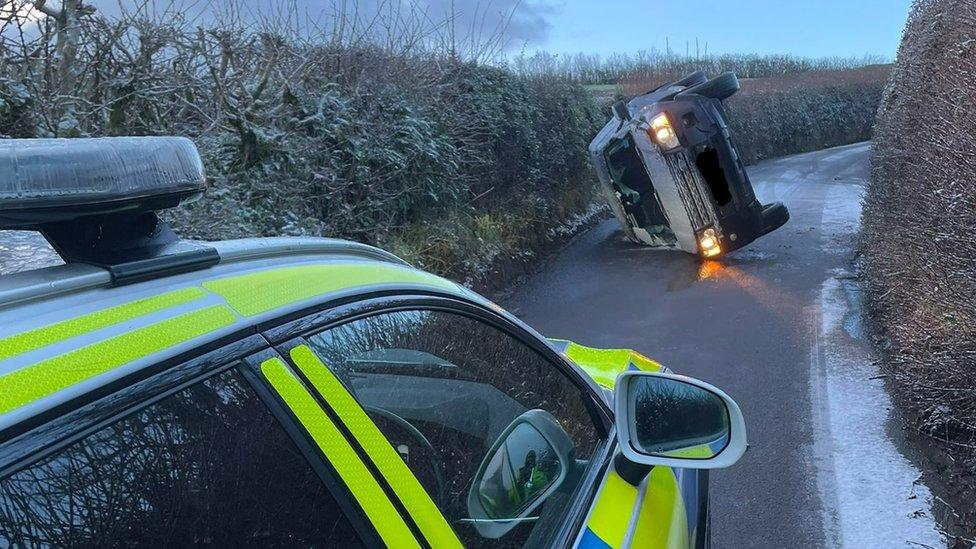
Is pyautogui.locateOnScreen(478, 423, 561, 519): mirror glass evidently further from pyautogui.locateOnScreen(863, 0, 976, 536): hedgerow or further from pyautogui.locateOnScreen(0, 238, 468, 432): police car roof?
pyautogui.locateOnScreen(863, 0, 976, 536): hedgerow

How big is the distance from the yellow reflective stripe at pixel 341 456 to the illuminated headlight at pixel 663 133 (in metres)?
9.71

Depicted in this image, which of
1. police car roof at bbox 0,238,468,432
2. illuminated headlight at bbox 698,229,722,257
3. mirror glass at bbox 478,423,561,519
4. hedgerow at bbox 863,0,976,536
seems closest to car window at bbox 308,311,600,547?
mirror glass at bbox 478,423,561,519

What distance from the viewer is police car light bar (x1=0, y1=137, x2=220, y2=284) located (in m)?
1.07

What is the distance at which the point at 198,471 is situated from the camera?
110cm

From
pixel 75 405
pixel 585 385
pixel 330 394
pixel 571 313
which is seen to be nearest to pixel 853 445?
pixel 585 385

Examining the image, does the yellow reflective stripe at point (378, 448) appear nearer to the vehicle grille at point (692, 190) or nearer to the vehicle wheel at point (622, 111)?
the vehicle grille at point (692, 190)

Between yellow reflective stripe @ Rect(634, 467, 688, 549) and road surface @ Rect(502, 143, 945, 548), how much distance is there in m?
2.15

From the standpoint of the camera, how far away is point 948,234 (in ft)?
15.4

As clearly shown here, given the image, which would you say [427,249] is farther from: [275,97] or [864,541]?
[864,541]

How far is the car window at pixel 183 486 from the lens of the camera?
3.03ft

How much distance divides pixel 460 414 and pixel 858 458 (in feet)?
13.4

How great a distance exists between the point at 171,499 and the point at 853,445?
201 inches

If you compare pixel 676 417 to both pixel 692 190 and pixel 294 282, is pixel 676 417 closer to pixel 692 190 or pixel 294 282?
pixel 294 282

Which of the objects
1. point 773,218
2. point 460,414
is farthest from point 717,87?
point 460,414
